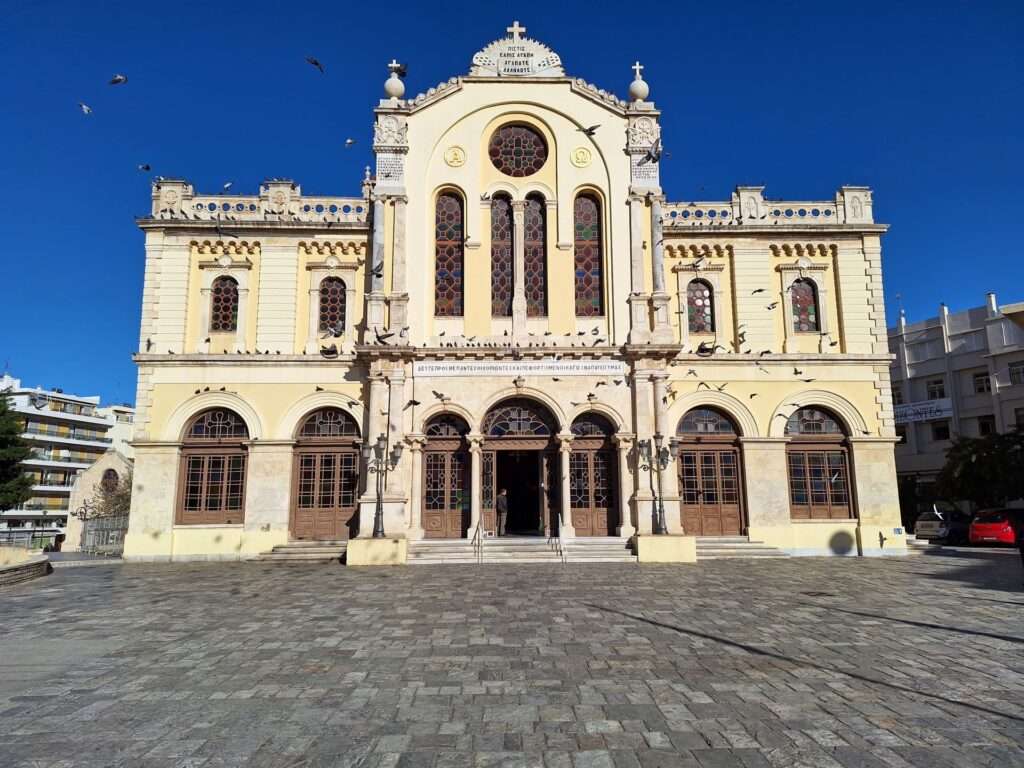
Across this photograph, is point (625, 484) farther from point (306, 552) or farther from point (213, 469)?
point (213, 469)

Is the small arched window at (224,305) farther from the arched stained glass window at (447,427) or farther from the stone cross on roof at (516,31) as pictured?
the stone cross on roof at (516,31)

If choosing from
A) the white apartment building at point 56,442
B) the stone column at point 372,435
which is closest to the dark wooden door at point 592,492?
the stone column at point 372,435

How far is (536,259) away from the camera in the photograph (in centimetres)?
1892

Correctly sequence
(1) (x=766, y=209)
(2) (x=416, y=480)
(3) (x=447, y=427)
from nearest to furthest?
(2) (x=416, y=480)
(3) (x=447, y=427)
(1) (x=766, y=209)

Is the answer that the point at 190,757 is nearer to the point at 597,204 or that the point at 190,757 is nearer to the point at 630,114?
the point at 597,204

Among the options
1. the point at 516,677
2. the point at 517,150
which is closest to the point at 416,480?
the point at 517,150

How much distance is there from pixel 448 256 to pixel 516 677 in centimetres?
1442

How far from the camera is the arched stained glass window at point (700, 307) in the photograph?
1941 centimetres

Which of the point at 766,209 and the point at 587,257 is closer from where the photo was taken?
the point at 587,257

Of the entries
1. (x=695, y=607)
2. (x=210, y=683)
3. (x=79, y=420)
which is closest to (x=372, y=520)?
(x=695, y=607)

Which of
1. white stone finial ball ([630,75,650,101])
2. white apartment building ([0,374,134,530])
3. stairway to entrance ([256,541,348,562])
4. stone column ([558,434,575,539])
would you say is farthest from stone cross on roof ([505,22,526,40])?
white apartment building ([0,374,134,530])

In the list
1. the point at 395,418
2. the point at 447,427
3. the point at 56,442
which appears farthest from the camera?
the point at 56,442

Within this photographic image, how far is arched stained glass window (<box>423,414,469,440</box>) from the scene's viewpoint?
1780 cm

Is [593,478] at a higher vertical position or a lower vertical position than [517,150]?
lower
